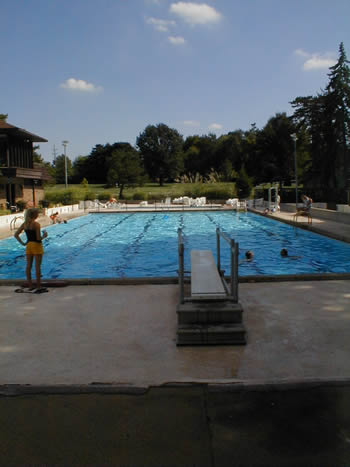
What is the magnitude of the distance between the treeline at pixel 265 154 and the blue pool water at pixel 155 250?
10.3m

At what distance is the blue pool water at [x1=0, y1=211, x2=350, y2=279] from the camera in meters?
10.6

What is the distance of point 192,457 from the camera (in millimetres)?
2586

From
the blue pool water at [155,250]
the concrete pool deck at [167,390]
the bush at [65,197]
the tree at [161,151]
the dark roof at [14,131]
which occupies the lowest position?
the blue pool water at [155,250]

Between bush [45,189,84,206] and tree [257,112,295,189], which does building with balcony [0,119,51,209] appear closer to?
bush [45,189,84,206]

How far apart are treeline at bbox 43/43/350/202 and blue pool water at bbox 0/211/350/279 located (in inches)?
406

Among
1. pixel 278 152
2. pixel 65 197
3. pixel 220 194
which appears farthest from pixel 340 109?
pixel 65 197

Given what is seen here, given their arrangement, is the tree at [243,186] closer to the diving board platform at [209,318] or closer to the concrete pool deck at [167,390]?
the concrete pool deck at [167,390]

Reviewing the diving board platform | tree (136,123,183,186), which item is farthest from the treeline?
the diving board platform

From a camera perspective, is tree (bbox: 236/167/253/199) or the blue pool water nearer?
the blue pool water

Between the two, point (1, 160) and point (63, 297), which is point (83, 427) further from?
point (1, 160)

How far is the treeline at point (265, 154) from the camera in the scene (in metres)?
37.5

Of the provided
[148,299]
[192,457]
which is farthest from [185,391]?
[148,299]

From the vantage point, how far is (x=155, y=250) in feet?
45.8

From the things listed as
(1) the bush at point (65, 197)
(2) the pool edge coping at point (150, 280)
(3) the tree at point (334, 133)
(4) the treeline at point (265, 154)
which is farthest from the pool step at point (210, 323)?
(3) the tree at point (334, 133)
